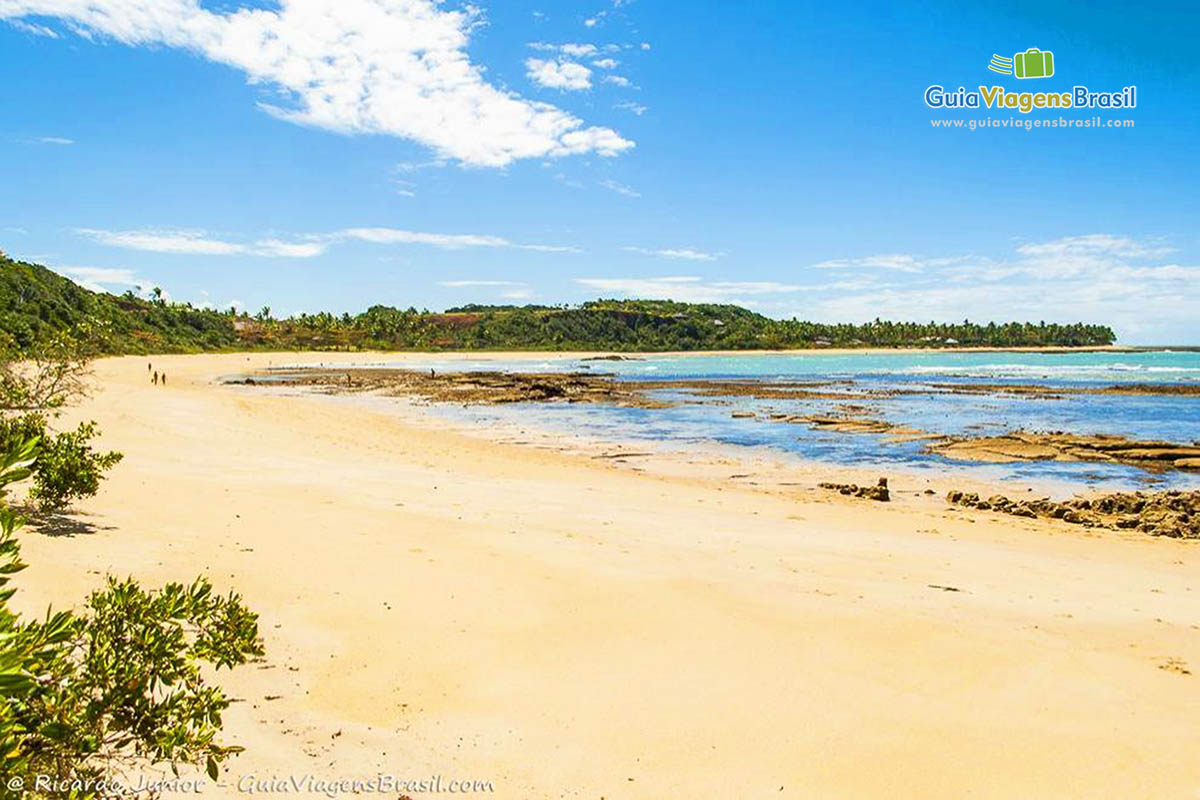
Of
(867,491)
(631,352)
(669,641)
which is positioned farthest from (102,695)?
(631,352)

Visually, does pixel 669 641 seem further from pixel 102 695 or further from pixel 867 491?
pixel 867 491

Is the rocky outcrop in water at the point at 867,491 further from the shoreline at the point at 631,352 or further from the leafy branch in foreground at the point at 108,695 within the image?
the shoreline at the point at 631,352

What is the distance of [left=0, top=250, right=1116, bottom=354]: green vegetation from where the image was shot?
3059 inches

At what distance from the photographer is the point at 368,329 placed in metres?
155

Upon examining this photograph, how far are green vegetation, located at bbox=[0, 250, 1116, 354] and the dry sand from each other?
194ft

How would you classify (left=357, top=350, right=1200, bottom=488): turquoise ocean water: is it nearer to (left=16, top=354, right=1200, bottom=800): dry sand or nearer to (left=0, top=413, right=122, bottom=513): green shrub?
(left=16, top=354, right=1200, bottom=800): dry sand

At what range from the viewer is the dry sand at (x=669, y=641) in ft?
15.7

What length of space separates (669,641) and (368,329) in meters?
→ 158

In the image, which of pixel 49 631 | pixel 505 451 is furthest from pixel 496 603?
pixel 505 451

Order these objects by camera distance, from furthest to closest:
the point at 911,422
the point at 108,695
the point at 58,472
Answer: the point at 911,422 → the point at 58,472 → the point at 108,695

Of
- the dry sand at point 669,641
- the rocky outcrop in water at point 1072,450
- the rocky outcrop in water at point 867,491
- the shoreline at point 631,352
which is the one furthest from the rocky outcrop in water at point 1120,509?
the shoreline at point 631,352

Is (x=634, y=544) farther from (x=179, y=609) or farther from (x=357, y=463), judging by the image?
(x=357, y=463)

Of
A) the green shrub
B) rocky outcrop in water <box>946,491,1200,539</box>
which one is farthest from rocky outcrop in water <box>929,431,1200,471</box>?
the green shrub

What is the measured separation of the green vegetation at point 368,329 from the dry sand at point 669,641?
194 ft
